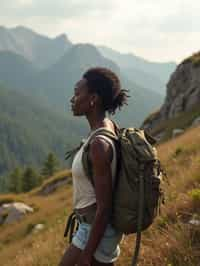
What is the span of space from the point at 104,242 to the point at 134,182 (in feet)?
2.59

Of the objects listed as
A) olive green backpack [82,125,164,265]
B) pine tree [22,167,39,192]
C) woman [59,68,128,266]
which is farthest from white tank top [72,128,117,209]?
pine tree [22,167,39,192]

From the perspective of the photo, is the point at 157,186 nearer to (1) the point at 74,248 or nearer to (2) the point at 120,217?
(2) the point at 120,217

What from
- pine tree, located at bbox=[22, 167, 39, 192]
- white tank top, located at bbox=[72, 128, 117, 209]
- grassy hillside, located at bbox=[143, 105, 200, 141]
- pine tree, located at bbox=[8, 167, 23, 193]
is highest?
white tank top, located at bbox=[72, 128, 117, 209]

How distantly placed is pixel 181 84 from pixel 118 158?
39556mm

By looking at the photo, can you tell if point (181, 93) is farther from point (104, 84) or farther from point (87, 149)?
point (87, 149)

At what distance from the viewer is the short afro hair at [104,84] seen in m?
4.90

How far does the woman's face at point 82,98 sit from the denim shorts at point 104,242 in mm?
1299

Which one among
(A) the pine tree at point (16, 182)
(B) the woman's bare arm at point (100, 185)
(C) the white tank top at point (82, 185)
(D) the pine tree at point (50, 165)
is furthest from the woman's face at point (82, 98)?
(D) the pine tree at point (50, 165)

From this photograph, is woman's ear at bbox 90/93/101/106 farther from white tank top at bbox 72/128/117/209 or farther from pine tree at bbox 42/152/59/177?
pine tree at bbox 42/152/59/177

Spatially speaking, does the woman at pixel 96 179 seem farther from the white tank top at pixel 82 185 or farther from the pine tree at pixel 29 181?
the pine tree at pixel 29 181

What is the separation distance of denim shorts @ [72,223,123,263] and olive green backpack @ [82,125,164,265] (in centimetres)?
17

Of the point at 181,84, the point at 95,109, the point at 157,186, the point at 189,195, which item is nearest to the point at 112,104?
the point at 95,109

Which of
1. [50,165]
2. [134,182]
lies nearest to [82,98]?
[134,182]

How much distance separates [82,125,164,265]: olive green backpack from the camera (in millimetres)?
4445
